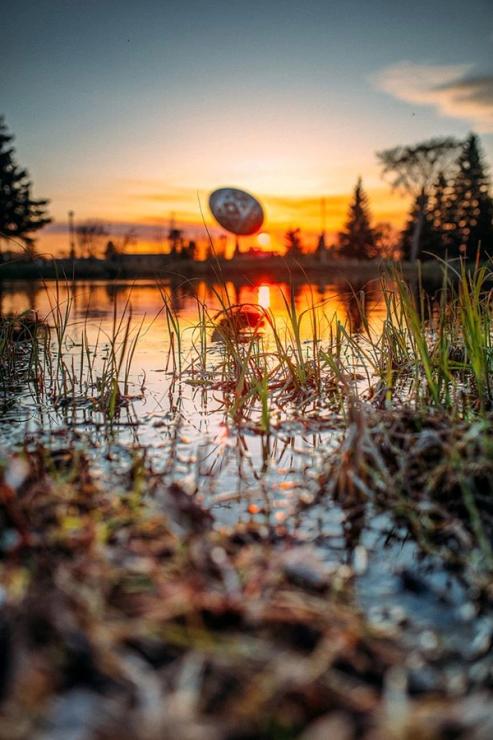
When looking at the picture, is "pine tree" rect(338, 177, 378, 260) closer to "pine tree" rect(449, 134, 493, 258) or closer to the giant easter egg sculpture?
"pine tree" rect(449, 134, 493, 258)

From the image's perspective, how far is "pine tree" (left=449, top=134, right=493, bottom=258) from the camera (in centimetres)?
3900

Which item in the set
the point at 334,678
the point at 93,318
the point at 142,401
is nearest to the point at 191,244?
the point at 93,318

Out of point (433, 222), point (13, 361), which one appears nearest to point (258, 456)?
point (13, 361)

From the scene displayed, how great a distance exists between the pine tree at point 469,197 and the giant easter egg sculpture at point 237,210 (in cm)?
1899

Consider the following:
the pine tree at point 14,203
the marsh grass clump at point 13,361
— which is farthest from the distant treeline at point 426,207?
the marsh grass clump at point 13,361

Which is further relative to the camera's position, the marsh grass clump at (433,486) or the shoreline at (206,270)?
the shoreline at (206,270)

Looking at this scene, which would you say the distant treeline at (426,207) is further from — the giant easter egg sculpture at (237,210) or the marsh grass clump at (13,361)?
the marsh grass clump at (13,361)

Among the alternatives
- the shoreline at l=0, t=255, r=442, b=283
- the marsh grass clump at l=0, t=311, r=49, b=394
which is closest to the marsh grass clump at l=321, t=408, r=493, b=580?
the marsh grass clump at l=0, t=311, r=49, b=394

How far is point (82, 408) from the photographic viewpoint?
3.46 meters

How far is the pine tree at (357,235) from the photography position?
44.4 metres

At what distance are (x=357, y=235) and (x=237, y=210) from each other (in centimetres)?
1314

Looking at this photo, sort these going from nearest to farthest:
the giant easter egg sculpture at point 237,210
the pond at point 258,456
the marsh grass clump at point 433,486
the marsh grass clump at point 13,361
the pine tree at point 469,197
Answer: the pond at point 258,456 → the marsh grass clump at point 433,486 → the marsh grass clump at point 13,361 → the pine tree at point 469,197 → the giant easter egg sculpture at point 237,210

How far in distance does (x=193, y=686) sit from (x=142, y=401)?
9.57 ft

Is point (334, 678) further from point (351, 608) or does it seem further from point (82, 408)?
point (82, 408)
